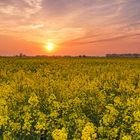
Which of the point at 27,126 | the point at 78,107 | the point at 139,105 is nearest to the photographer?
the point at 27,126

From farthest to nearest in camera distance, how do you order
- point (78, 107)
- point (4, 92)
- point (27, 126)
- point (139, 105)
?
1. point (4, 92)
2. point (78, 107)
3. point (139, 105)
4. point (27, 126)

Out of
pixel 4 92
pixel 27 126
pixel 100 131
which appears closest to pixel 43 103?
pixel 4 92

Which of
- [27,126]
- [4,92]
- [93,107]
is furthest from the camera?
[4,92]

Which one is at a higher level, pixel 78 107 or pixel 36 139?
pixel 78 107

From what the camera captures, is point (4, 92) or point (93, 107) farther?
point (4, 92)

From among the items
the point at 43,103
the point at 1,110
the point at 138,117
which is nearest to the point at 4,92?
the point at 43,103

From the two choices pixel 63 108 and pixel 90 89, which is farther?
pixel 90 89

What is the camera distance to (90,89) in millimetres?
14273

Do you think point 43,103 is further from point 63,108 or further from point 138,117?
point 138,117

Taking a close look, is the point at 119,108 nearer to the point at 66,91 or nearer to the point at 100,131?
the point at 100,131

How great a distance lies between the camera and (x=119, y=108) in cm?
1085

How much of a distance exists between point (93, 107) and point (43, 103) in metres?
1.59

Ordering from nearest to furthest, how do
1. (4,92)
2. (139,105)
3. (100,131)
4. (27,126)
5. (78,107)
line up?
1. (100,131)
2. (27,126)
3. (139,105)
4. (78,107)
5. (4,92)

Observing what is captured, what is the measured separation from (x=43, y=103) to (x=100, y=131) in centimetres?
358
